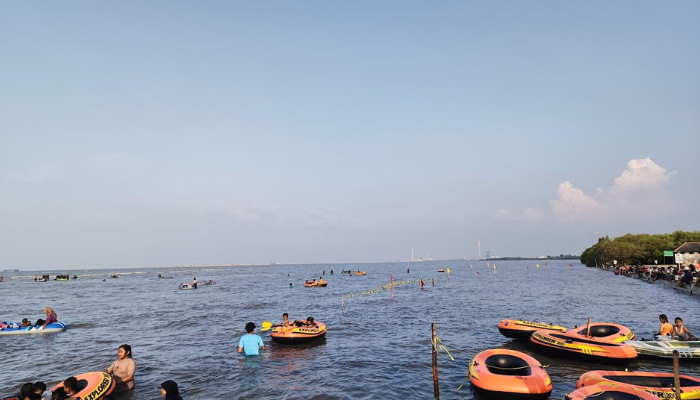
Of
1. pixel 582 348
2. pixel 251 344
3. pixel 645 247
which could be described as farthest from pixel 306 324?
pixel 645 247

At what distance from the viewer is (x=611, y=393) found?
38.1 ft

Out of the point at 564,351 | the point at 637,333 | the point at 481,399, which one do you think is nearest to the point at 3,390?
the point at 481,399

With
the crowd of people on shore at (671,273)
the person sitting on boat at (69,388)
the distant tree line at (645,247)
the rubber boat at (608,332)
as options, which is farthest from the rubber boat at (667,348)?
the distant tree line at (645,247)

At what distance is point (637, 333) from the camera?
26547mm

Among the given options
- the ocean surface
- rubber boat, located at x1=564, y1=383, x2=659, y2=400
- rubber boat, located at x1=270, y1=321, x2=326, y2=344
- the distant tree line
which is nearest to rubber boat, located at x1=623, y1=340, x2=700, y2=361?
the ocean surface

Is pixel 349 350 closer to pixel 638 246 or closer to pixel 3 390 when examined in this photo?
pixel 3 390

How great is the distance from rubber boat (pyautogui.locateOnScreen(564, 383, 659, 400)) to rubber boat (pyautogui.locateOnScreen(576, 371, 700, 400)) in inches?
43.5

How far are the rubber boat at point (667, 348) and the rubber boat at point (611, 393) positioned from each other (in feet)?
30.6

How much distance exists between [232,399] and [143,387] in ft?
15.5

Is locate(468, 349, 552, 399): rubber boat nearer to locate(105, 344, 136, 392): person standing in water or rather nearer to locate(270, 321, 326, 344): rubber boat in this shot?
locate(270, 321, 326, 344): rubber boat

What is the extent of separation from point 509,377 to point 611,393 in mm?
3594

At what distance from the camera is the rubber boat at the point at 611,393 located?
11383 millimetres

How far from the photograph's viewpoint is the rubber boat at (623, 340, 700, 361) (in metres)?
18.9

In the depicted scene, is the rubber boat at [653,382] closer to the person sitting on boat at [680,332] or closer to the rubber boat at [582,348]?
the rubber boat at [582,348]
